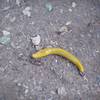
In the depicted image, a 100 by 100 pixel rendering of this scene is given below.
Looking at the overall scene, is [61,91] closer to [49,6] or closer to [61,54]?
[61,54]

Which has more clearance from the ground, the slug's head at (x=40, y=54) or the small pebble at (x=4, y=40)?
the small pebble at (x=4, y=40)

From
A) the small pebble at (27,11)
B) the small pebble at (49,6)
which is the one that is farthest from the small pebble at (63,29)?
the small pebble at (27,11)

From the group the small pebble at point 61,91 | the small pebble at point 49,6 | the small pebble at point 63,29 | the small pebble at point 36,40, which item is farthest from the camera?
the small pebble at point 49,6

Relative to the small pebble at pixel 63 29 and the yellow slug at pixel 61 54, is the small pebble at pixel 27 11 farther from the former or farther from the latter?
the yellow slug at pixel 61 54

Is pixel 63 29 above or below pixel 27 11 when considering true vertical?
below

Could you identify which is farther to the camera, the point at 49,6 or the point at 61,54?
the point at 49,6

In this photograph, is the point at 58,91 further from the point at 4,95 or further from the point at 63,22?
the point at 63,22

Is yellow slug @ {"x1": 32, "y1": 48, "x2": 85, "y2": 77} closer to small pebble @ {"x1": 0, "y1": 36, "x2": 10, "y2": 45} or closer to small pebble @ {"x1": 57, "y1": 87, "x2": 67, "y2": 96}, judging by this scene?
small pebble @ {"x1": 57, "y1": 87, "x2": 67, "y2": 96}

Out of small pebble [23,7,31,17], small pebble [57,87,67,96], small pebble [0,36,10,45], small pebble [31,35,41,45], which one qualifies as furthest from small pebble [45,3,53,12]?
small pebble [57,87,67,96]

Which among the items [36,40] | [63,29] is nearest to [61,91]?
[36,40]
